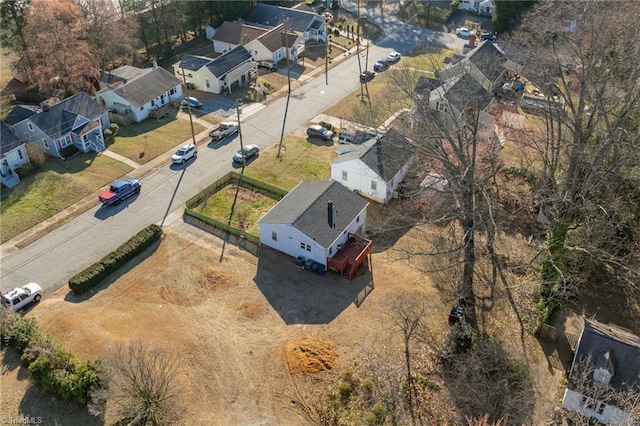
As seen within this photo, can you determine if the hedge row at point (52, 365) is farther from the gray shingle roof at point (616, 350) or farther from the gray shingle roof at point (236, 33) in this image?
the gray shingle roof at point (236, 33)

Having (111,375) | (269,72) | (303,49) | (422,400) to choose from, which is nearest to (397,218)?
(422,400)

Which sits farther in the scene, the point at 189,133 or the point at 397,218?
the point at 189,133

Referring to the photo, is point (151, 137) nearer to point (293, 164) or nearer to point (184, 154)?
point (184, 154)

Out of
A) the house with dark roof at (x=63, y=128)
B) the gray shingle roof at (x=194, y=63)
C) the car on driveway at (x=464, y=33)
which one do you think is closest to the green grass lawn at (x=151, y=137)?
the house with dark roof at (x=63, y=128)

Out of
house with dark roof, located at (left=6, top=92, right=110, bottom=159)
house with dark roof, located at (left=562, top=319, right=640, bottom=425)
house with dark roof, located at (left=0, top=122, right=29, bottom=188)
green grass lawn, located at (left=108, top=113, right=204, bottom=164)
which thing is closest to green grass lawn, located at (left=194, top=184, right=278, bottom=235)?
green grass lawn, located at (left=108, top=113, right=204, bottom=164)

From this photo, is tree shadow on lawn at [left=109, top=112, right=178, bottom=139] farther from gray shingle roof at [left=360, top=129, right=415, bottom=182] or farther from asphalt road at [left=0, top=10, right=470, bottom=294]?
gray shingle roof at [left=360, top=129, right=415, bottom=182]

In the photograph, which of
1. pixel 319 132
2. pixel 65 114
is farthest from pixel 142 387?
pixel 65 114

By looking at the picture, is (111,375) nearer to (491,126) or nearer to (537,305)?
(537,305)
